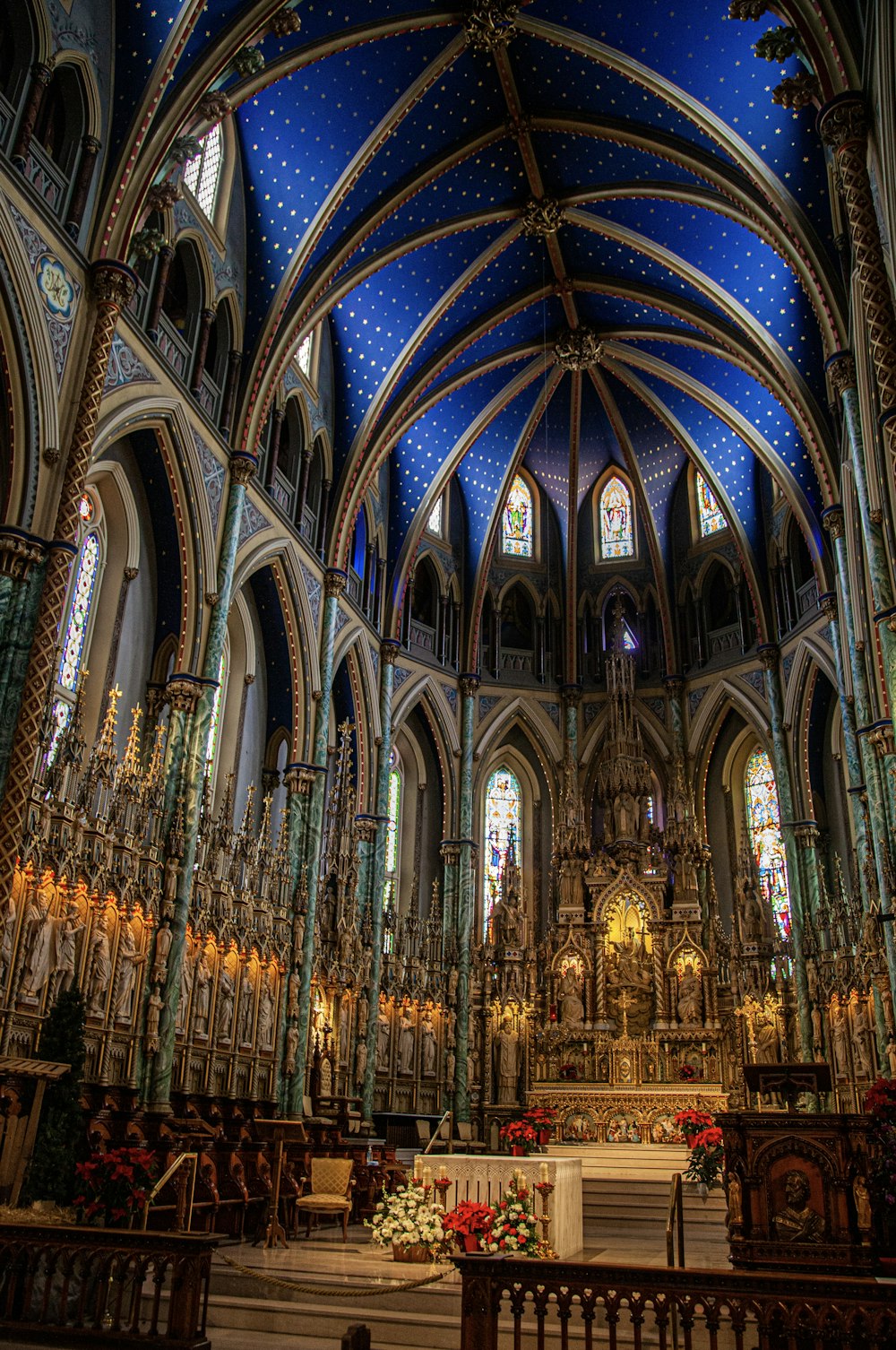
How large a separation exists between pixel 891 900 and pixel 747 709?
37.9ft

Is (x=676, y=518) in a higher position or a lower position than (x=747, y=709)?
higher

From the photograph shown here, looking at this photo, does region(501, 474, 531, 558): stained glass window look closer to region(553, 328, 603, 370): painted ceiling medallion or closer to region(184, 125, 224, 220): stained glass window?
region(553, 328, 603, 370): painted ceiling medallion

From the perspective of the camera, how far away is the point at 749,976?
25.0 m

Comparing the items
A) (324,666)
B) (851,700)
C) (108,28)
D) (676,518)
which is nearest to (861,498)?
(851,700)

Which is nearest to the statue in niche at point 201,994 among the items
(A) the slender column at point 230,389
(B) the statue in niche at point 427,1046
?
(B) the statue in niche at point 427,1046

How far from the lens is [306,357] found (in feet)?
82.9

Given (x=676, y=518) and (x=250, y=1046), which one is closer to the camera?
(x=250, y=1046)

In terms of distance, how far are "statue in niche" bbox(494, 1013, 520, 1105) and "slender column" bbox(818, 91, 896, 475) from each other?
17649 mm

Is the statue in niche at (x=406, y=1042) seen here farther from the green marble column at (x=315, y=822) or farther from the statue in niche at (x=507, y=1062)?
the green marble column at (x=315, y=822)

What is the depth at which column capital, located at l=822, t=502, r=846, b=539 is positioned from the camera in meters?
21.9

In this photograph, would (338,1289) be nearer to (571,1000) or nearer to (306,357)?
(571,1000)

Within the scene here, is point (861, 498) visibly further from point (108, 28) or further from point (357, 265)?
point (108, 28)

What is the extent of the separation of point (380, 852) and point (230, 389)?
35.7ft

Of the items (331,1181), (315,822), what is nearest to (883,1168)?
(331,1181)
